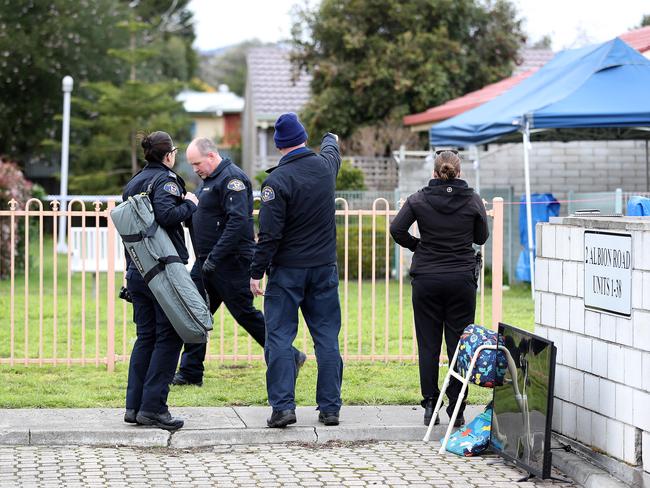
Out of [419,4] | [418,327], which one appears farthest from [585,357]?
[419,4]

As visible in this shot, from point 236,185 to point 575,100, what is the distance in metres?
7.68

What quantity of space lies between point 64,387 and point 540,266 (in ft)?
12.3

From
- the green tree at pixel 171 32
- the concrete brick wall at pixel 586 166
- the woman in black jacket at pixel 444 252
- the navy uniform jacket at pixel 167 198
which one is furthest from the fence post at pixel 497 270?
the green tree at pixel 171 32

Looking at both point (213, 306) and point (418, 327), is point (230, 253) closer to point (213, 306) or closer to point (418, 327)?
point (213, 306)

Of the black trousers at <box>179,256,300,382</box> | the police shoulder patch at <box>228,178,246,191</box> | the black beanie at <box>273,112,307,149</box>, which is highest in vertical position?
the black beanie at <box>273,112,307,149</box>

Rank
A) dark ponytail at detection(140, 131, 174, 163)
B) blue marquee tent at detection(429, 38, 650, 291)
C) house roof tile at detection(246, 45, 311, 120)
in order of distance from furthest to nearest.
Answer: house roof tile at detection(246, 45, 311, 120)
blue marquee tent at detection(429, 38, 650, 291)
dark ponytail at detection(140, 131, 174, 163)

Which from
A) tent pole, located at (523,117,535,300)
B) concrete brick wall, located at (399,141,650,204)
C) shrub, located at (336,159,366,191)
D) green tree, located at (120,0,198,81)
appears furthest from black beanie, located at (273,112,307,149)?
green tree, located at (120,0,198,81)

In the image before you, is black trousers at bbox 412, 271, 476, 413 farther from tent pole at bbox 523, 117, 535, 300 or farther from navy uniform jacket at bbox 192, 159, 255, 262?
tent pole at bbox 523, 117, 535, 300

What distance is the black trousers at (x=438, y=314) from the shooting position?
7.04 meters

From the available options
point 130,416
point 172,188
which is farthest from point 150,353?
point 172,188

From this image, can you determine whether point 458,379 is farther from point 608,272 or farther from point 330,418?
point 608,272

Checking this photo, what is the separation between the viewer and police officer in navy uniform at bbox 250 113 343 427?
6.96 metres

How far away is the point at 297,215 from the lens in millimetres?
7004

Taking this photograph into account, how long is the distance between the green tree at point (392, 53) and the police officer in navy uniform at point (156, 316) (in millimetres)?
17846
